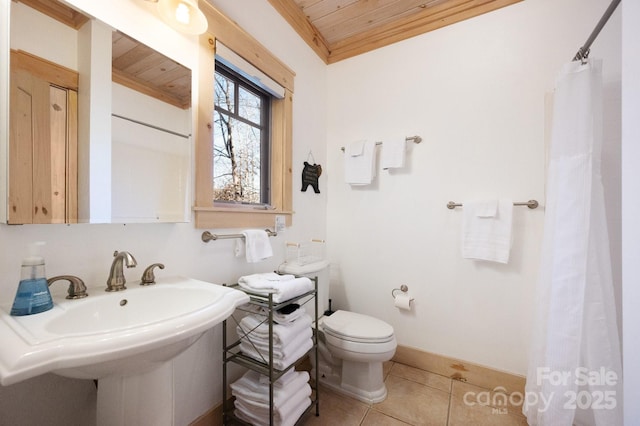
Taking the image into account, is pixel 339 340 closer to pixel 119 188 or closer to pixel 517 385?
pixel 517 385

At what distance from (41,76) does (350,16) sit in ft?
6.20

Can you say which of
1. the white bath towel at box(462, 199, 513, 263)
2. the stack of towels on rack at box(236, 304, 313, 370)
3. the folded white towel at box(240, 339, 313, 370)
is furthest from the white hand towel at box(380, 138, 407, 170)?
the folded white towel at box(240, 339, 313, 370)

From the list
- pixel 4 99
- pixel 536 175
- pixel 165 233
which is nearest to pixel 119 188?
pixel 165 233

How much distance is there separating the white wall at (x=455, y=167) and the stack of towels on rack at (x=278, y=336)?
94 centimetres

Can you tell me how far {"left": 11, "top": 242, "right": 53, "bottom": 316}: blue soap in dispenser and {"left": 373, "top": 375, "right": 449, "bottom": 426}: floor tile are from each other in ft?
5.19

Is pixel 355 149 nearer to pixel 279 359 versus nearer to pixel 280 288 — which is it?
pixel 280 288

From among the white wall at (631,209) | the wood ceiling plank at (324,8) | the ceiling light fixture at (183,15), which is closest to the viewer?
the white wall at (631,209)

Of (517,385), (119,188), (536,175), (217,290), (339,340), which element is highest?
(536,175)

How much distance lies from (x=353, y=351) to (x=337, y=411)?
33 cm

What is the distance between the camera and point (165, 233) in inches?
43.6

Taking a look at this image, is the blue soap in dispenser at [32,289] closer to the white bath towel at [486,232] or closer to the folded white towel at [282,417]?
the folded white towel at [282,417]

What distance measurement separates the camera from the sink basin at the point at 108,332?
1.68 feet

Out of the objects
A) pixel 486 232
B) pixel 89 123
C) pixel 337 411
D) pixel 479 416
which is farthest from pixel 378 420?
pixel 89 123

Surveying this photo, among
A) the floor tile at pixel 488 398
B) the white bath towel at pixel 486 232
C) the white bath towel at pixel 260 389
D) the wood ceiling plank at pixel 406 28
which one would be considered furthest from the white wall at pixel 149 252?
the floor tile at pixel 488 398
